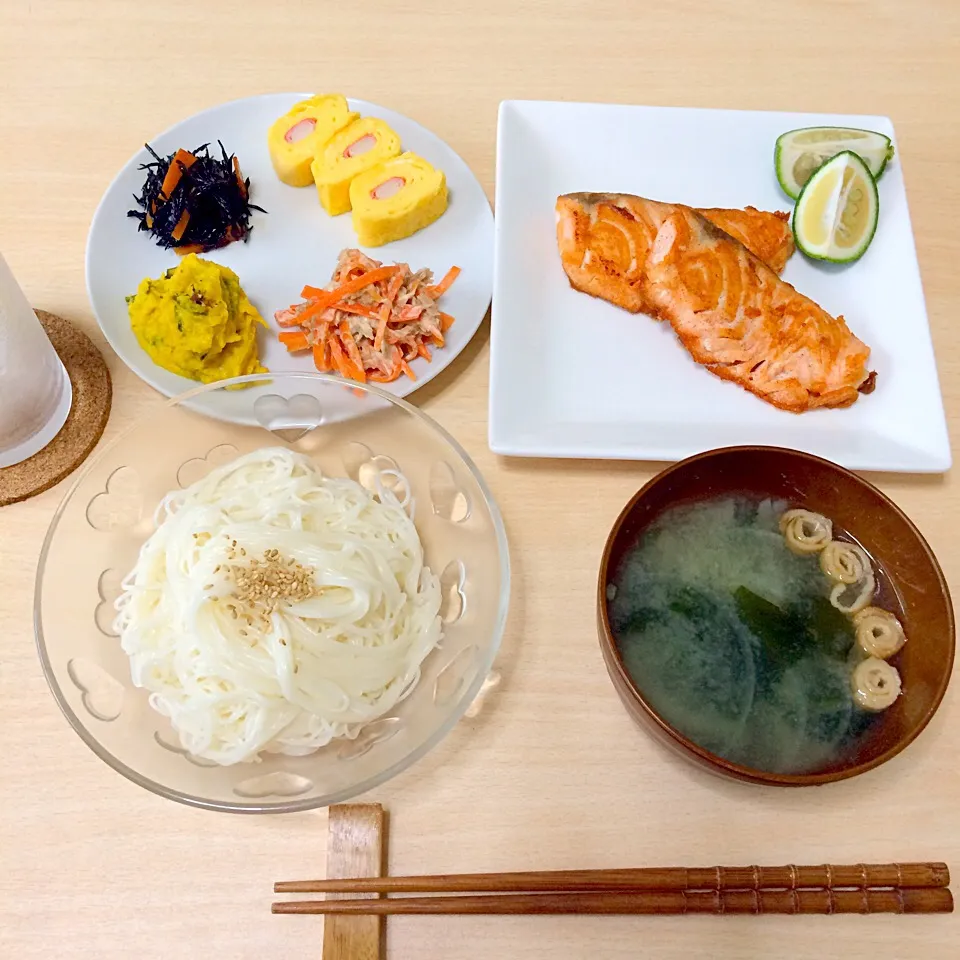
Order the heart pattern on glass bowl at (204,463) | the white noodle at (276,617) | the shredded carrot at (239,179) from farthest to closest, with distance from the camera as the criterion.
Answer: the shredded carrot at (239,179) → the heart pattern on glass bowl at (204,463) → the white noodle at (276,617)

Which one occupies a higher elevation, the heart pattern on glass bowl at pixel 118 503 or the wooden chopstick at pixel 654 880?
the heart pattern on glass bowl at pixel 118 503

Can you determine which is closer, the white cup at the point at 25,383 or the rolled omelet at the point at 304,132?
the white cup at the point at 25,383

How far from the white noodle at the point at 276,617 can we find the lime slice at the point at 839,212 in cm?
110

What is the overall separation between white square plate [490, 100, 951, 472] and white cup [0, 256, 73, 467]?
832 mm

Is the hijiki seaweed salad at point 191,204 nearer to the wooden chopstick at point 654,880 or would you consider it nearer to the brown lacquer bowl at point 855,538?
the brown lacquer bowl at point 855,538

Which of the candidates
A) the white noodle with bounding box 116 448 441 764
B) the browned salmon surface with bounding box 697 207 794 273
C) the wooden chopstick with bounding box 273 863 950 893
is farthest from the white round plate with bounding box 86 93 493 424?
the wooden chopstick with bounding box 273 863 950 893

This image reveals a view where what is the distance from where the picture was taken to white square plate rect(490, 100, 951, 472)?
1604 mm

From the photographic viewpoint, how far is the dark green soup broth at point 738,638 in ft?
4.20

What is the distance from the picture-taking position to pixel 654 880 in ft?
4.06

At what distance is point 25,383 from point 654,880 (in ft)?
4.43

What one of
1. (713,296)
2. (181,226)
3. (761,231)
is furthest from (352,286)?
(761,231)

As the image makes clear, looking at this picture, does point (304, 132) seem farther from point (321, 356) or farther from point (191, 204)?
point (321, 356)

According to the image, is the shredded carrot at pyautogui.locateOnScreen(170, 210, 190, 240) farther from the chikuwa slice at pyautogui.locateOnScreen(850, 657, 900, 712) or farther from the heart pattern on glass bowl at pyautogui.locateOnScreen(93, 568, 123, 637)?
the chikuwa slice at pyautogui.locateOnScreen(850, 657, 900, 712)

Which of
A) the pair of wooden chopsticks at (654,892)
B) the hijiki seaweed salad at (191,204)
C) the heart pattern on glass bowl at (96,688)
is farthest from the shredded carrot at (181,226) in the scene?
the pair of wooden chopsticks at (654,892)
